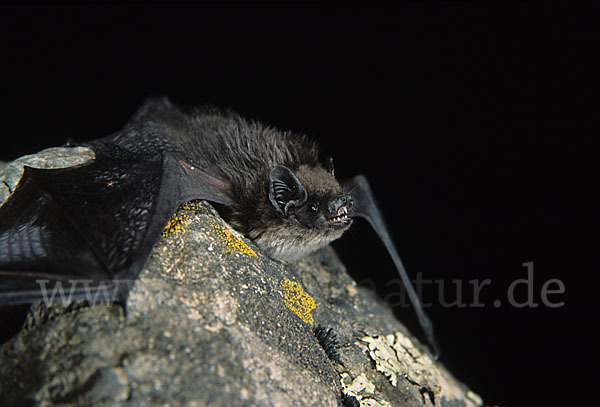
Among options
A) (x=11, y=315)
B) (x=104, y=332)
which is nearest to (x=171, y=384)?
(x=104, y=332)

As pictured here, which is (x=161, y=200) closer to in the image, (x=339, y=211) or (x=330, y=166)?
(x=339, y=211)

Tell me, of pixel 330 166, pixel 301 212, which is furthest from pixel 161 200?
pixel 330 166

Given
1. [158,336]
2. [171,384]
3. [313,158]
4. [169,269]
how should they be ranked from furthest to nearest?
1. [313,158]
2. [169,269]
3. [158,336]
4. [171,384]

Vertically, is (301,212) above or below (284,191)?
below

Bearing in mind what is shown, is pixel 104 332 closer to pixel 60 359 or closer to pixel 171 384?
pixel 60 359

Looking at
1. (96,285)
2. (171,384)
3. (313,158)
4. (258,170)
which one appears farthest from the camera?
(313,158)

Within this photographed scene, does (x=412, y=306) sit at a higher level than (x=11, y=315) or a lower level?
lower

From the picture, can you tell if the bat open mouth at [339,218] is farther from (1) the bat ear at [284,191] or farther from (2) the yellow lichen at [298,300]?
(2) the yellow lichen at [298,300]
